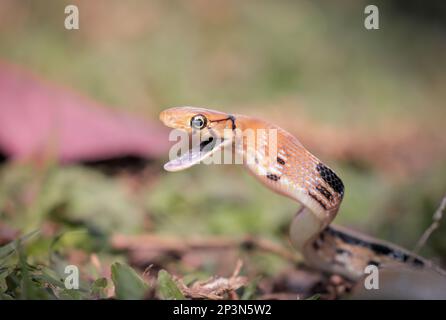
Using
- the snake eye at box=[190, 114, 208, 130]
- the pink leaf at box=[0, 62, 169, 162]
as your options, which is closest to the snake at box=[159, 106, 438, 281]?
the snake eye at box=[190, 114, 208, 130]

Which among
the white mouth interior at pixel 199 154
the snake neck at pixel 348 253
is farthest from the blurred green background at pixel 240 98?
the white mouth interior at pixel 199 154

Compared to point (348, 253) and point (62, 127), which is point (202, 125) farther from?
point (62, 127)

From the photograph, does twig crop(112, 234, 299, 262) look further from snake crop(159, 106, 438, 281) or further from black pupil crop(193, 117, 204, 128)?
black pupil crop(193, 117, 204, 128)

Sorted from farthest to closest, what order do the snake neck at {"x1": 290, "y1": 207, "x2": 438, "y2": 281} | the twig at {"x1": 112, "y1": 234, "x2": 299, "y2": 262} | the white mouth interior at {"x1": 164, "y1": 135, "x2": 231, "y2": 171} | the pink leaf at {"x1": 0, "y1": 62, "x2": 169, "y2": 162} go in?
the pink leaf at {"x1": 0, "y1": 62, "x2": 169, "y2": 162} < the twig at {"x1": 112, "y1": 234, "x2": 299, "y2": 262} < the snake neck at {"x1": 290, "y1": 207, "x2": 438, "y2": 281} < the white mouth interior at {"x1": 164, "y1": 135, "x2": 231, "y2": 171}

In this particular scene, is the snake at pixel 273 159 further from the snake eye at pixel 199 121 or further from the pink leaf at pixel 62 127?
the pink leaf at pixel 62 127

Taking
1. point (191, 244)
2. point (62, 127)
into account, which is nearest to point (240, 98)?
point (62, 127)

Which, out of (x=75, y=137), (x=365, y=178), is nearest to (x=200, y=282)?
(x=75, y=137)
